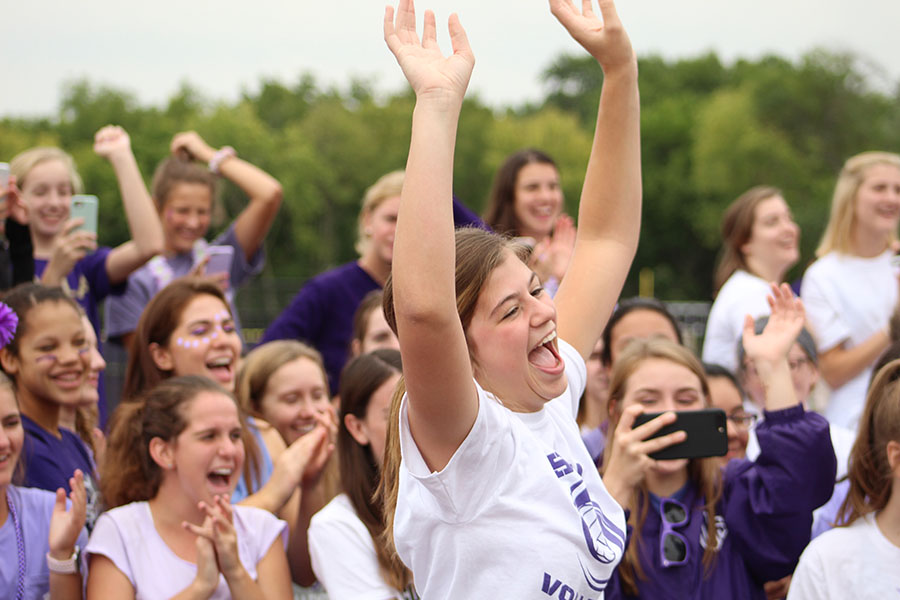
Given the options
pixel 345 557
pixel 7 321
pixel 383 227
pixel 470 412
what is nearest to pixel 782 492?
pixel 345 557

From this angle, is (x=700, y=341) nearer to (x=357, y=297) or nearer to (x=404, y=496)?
(x=357, y=297)

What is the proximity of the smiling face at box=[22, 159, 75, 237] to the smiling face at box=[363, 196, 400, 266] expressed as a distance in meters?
1.61

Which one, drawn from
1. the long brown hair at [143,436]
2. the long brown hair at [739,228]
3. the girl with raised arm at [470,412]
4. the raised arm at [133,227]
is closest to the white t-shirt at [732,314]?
the long brown hair at [739,228]

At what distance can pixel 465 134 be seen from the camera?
70.2 meters

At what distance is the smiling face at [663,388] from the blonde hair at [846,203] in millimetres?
2729

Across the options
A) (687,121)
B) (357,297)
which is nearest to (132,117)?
(687,121)

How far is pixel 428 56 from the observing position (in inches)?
86.2

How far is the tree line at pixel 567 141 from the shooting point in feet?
178

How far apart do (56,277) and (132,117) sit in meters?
52.8

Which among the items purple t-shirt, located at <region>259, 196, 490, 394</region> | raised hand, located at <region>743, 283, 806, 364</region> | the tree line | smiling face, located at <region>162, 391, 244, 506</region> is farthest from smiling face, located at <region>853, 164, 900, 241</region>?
the tree line

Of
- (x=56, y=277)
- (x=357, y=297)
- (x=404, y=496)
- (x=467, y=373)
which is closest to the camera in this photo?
(x=467, y=373)

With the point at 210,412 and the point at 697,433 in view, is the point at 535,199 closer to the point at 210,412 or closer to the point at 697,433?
the point at 210,412

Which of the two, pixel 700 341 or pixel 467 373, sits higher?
pixel 467 373

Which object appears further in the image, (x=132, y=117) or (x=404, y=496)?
(x=132, y=117)
